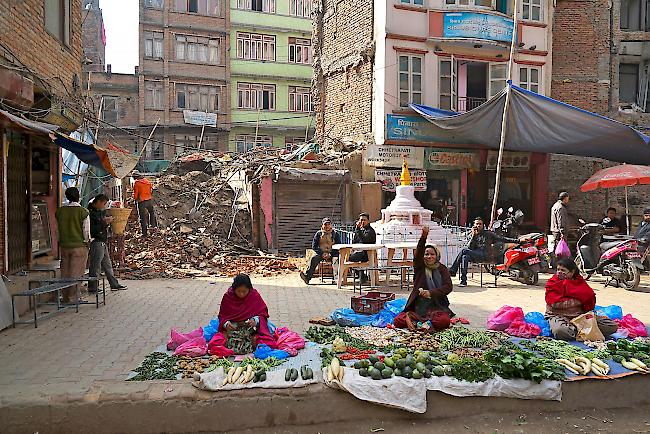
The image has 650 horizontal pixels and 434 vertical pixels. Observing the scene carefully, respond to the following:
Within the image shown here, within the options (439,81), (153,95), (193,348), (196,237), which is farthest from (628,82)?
(153,95)

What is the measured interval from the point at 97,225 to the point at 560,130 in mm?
11740

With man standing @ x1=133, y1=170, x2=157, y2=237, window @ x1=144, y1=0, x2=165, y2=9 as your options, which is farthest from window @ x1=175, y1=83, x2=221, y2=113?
man standing @ x1=133, y1=170, x2=157, y2=237

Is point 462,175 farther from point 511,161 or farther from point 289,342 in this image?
point 289,342

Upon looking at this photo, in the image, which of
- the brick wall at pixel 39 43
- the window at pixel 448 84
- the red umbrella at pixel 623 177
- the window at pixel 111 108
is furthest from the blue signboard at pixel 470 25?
the window at pixel 111 108

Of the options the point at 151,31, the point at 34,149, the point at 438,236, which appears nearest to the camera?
the point at 34,149

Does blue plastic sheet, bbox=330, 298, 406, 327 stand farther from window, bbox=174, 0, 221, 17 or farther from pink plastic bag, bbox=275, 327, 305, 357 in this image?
window, bbox=174, 0, 221, 17

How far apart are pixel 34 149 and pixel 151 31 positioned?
22.5 m

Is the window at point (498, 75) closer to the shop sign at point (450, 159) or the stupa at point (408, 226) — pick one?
the shop sign at point (450, 159)

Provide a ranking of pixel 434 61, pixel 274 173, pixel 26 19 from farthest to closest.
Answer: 1. pixel 434 61
2. pixel 274 173
3. pixel 26 19

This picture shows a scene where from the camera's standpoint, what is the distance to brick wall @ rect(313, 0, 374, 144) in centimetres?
1820

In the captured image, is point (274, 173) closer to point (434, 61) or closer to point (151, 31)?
point (434, 61)

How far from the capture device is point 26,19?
28.0 ft

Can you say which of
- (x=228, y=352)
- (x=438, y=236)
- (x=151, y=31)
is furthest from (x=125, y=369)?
(x=151, y=31)

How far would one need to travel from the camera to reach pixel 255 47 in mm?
32094
